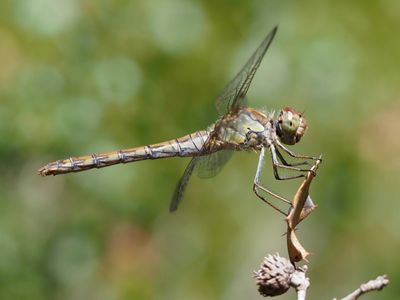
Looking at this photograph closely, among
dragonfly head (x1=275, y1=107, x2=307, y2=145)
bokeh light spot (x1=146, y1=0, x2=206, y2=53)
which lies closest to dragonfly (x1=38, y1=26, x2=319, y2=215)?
dragonfly head (x1=275, y1=107, x2=307, y2=145)

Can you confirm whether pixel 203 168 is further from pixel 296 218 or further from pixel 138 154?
pixel 296 218

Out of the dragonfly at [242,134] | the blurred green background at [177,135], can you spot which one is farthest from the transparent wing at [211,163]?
the blurred green background at [177,135]

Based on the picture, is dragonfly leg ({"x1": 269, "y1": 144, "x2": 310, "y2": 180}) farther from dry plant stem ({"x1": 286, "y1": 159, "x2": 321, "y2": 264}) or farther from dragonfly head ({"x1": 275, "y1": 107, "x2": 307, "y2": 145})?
dry plant stem ({"x1": 286, "y1": 159, "x2": 321, "y2": 264})

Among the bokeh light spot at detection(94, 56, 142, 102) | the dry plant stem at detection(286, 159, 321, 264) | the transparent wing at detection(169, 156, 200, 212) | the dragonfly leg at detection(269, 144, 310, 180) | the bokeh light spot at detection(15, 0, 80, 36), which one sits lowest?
the dry plant stem at detection(286, 159, 321, 264)

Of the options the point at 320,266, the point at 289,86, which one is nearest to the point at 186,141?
the point at 289,86

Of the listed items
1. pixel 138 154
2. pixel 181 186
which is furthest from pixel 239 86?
pixel 138 154

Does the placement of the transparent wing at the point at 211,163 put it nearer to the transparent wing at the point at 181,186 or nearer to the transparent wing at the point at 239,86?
the transparent wing at the point at 181,186
